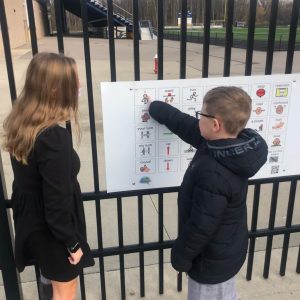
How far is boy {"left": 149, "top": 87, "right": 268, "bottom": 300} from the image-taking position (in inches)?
70.0

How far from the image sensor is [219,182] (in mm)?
1774

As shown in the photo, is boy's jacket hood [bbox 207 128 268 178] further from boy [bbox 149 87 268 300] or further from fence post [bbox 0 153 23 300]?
fence post [bbox 0 153 23 300]

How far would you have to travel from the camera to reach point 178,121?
2.17 m

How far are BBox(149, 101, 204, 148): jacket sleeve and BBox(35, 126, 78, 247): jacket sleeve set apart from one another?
24.3 inches

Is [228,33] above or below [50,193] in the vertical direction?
above

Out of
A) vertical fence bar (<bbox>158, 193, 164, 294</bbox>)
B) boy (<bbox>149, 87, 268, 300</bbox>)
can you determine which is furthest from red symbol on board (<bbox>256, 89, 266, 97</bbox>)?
vertical fence bar (<bbox>158, 193, 164, 294</bbox>)

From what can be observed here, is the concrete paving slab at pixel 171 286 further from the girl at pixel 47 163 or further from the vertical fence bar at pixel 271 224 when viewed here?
the girl at pixel 47 163

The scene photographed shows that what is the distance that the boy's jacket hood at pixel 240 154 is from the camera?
1775 mm

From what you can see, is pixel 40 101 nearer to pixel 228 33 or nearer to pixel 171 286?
pixel 228 33

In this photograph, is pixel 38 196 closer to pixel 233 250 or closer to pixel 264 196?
pixel 233 250

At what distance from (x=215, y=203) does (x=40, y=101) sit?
95 centimetres

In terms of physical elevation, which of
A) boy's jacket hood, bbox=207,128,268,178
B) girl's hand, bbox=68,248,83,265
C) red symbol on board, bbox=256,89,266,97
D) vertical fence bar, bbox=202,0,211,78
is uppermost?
vertical fence bar, bbox=202,0,211,78

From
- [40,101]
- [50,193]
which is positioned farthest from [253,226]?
[40,101]

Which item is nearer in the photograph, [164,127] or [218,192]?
[218,192]
